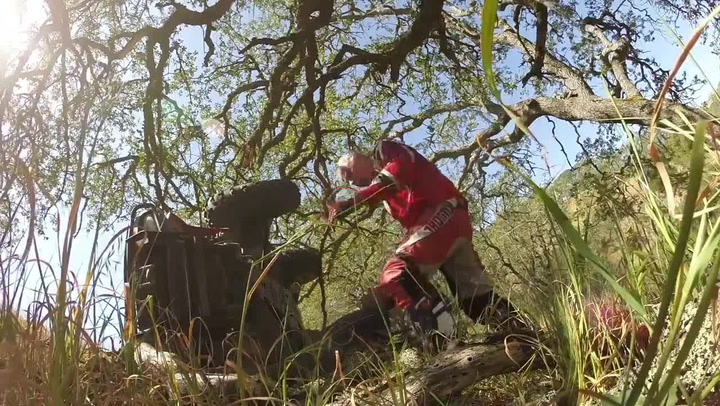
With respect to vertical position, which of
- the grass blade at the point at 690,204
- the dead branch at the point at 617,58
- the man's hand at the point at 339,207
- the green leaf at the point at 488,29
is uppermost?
the dead branch at the point at 617,58

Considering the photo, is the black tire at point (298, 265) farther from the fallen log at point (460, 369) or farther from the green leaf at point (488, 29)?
the green leaf at point (488, 29)

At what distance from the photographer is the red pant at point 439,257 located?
10.4 feet

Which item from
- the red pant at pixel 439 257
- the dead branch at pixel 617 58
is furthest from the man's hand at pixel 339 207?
the dead branch at pixel 617 58

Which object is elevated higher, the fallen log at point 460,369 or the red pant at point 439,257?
the red pant at point 439,257

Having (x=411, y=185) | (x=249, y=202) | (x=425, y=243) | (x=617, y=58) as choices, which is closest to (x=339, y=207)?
(x=425, y=243)

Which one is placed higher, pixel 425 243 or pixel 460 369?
pixel 425 243

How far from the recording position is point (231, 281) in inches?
128

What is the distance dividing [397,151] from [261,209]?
98 cm

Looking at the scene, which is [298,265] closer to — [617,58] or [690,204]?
[690,204]

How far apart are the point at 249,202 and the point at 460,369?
2109mm

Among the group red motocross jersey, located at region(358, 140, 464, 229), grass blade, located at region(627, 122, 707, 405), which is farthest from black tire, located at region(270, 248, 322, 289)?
grass blade, located at region(627, 122, 707, 405)

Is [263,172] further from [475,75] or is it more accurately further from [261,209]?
[261,209]

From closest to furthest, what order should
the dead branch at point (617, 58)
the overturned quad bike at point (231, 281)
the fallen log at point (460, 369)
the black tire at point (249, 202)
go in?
the fallen log at point (460, 369)
the overturned quad bike at point (231, 281)
the black tire at point (249, 202)
the dead branch at point (617, 58)

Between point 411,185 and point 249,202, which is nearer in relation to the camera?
Answer: point 411,185
